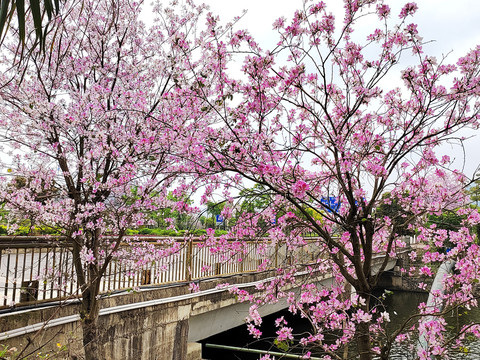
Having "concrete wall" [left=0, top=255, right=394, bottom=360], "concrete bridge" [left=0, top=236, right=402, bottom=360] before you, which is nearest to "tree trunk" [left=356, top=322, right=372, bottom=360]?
"concrete bridge" [left=0, top=236, right=402, bottom=360]

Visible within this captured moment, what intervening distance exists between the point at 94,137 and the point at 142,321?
13.3ft

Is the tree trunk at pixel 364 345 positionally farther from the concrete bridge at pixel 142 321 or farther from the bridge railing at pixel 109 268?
the concrete bridge at pixel 142 321

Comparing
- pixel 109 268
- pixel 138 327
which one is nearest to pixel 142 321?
pixel 138 327

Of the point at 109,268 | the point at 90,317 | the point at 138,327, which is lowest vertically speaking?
the point at 138,327

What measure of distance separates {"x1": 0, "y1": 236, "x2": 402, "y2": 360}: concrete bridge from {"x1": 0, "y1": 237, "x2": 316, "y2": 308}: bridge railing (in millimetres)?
189

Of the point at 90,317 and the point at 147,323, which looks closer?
the point at 90,317

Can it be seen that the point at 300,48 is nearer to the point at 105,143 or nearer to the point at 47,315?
the point at 105,143

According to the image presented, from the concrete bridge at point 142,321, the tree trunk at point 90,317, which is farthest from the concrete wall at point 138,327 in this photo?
the tree trunk at point 90,317

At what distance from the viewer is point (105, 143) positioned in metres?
5.56

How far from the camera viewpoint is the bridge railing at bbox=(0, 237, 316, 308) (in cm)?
559

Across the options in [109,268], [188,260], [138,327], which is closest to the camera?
[109,268]

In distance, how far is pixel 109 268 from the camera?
7.53m

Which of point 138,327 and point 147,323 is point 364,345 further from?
point 147,323

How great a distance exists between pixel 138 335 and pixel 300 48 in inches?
246
